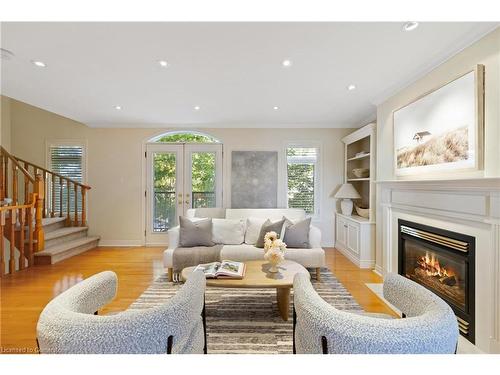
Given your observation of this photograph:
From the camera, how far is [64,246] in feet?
13.7

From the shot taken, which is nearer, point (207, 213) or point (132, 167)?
point (207, 213)

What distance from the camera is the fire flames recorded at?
215 centimetres

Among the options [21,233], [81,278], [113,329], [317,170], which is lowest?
[81,278]

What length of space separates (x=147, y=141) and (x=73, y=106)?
1.41 metres

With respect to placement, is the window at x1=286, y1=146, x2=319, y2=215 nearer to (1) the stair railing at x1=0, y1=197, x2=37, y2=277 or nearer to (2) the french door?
(2) the french door

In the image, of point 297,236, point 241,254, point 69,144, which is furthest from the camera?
point 69,144

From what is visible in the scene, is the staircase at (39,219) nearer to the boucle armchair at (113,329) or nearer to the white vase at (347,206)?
the boucle armchair at (113,329)

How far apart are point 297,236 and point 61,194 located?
16.4 ft

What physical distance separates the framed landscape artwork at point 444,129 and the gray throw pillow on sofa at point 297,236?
4.56ft

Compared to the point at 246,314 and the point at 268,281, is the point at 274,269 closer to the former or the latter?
the point at 268,281

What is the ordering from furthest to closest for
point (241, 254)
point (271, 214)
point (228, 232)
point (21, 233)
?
1. point (271, 214)
2. point (228, 232)
3. point (21, 233)
4. point (241, 254)

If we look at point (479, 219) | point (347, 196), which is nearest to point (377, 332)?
point (479, 219)

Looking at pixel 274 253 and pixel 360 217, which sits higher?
pixel 360 217
